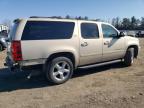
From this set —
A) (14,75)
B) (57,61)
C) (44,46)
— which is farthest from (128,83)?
(14,75)

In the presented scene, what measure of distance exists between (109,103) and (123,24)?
271 feet

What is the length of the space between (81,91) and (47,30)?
80.4 inches

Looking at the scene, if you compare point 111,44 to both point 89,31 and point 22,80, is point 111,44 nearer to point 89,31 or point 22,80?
point 89,31

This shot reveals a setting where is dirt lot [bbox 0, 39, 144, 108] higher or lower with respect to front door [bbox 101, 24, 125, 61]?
lower

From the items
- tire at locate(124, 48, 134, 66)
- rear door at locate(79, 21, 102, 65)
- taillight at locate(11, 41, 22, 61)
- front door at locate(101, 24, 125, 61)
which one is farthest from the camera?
tire at locate(124, 48, 134, 66)

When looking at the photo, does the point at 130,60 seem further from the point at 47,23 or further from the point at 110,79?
the point at 47,23

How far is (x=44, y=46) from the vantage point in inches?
298

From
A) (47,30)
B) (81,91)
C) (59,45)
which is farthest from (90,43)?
(81,91)

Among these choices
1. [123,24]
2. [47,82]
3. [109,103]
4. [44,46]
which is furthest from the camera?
[123,24]

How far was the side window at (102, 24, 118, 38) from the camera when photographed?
9.30 m

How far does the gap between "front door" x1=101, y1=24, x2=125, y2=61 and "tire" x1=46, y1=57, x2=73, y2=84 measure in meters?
1.70

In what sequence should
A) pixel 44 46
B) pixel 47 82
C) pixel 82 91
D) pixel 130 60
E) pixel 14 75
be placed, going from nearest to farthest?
pixel 82 91 → pixel 44 46 → pixel 47 82 → pixel 14 75 → pixel 130 60

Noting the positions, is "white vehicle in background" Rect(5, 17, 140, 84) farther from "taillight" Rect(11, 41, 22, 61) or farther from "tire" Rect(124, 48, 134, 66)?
"tire" Rect(124, 48, 134, 66)

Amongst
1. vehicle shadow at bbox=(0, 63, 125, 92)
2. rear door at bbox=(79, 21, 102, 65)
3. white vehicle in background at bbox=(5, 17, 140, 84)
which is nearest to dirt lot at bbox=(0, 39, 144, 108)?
vehicle shadow at bbox=(0, 63, 125, 92)
